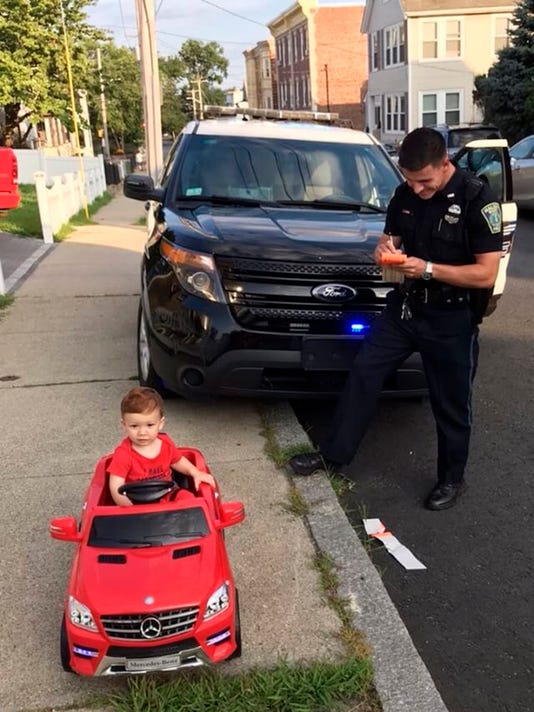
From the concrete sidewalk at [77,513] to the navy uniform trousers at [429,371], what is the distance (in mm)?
392

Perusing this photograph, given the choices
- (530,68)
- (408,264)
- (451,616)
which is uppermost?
(530,68)

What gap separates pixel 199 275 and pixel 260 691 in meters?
2.42

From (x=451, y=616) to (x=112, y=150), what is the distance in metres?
61.0

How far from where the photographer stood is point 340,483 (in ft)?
13.6

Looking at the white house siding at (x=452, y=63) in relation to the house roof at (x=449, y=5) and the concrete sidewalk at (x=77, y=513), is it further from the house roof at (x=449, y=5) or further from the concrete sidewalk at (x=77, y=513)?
Answer: the concrete sidewalk at (x=77, y=513)

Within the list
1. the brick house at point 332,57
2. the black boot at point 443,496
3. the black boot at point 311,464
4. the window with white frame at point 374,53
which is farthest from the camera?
the brick house at point 332,57

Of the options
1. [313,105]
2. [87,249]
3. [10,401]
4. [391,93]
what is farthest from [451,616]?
[313,105]

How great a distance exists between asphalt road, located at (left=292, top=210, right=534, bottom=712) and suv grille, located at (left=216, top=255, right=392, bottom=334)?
0.89m

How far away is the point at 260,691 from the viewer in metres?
2.58

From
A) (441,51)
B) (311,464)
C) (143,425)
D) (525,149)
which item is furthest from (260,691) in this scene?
(441,51)

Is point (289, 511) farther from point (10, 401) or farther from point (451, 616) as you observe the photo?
point (10, 401)

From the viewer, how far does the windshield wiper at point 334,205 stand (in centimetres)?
540

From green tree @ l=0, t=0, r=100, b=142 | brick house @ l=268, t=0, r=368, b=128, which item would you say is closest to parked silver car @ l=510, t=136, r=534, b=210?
green tree @ l=0, t=0, r=100, b=142

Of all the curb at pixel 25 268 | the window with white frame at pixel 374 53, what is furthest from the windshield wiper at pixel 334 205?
the window with white frame at pixel 374 53
